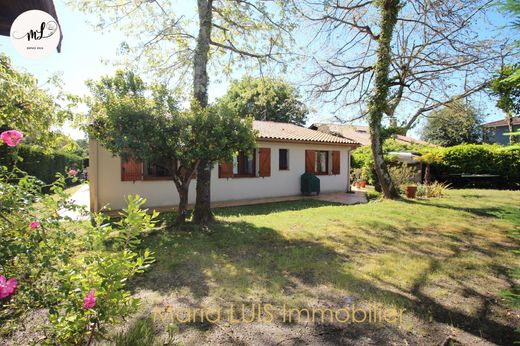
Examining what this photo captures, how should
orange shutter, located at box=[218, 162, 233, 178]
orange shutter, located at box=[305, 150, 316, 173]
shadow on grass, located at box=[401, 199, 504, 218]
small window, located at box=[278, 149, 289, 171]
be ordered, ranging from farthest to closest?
orange shutter, located at box=[305, 150, 316, 173]
small window, located at box=[278, 149, 289, 171]
orange shutter, located at box=[218, 162, 233, 178]
shadow on grass, located at box=[401, 199, 504, 218]

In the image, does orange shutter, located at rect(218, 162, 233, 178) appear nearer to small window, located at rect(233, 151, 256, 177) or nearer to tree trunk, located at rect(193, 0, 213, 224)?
small window, located at rect(233, 151, 256, 177)

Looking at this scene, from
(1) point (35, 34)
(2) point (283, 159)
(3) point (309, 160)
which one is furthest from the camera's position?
(3) point (309, 160)

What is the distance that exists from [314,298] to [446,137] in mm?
31336

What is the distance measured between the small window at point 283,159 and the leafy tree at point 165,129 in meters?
7.13

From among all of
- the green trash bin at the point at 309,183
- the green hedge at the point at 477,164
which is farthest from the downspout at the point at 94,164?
the green hedge at the point at 477,164

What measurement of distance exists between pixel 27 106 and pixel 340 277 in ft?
19.3

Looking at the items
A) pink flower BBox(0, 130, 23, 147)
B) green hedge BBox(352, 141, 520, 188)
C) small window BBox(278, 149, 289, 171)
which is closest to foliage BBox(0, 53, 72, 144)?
pink flower BBox(0, 130, 23, 147)

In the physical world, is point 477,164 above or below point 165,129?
below

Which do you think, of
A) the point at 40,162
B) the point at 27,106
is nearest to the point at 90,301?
the point at 27,106

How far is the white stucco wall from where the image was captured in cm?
959

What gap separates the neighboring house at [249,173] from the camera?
9617 millimetres

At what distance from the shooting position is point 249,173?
13.4m

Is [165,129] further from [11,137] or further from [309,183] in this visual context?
[309,183]

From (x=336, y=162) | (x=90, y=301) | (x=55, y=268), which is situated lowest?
(x=90, y=301)
